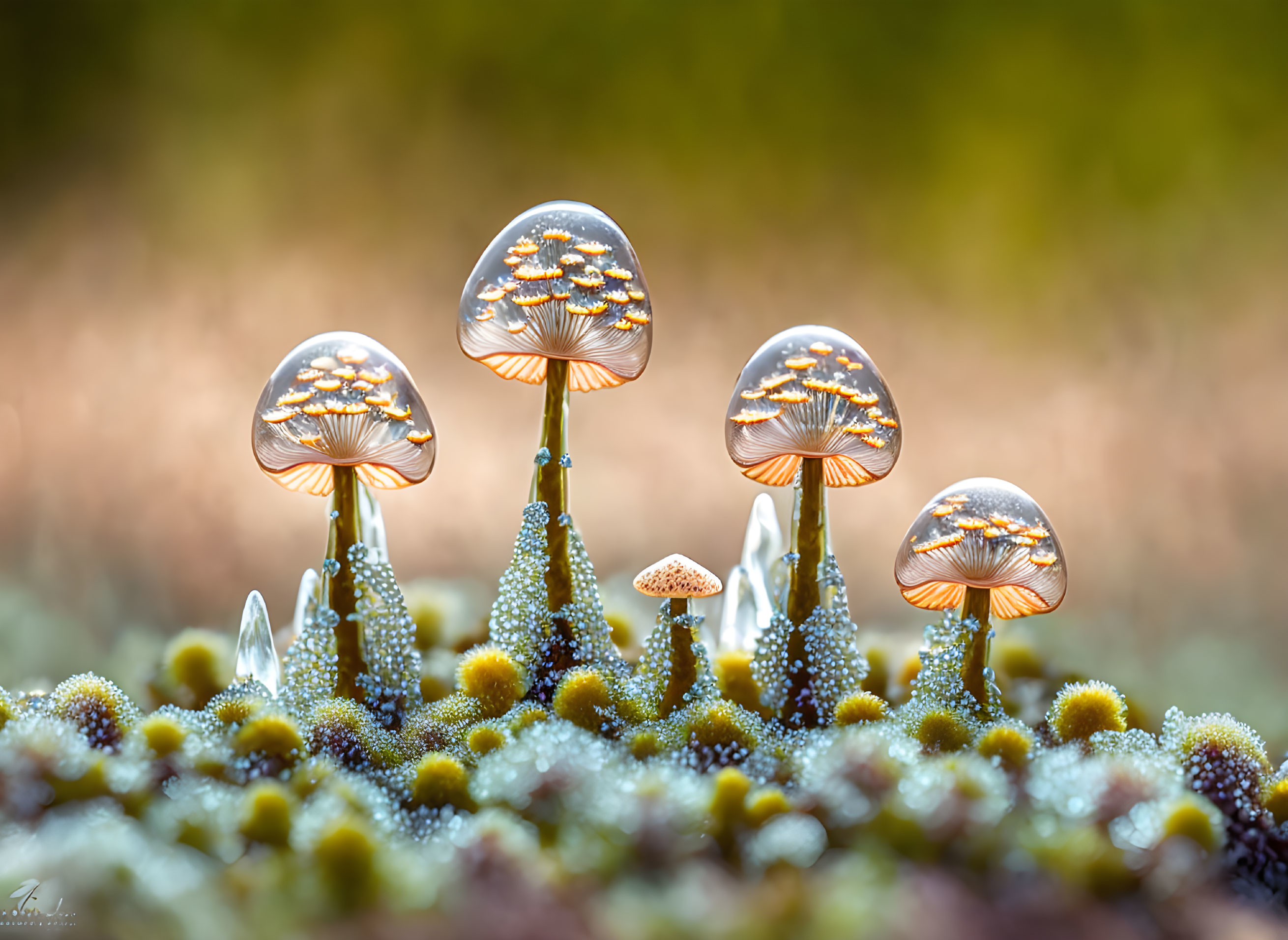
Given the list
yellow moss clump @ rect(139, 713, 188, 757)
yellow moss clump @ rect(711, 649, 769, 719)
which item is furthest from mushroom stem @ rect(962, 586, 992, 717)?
yellow moss clump @ rect(139, 713, 188, 757)

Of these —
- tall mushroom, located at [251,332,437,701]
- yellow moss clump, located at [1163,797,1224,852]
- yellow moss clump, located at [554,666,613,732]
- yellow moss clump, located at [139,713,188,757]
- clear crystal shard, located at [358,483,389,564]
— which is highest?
tall mushroom, located at [251,332,437,701]

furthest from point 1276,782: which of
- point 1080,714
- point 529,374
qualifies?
point 529,374

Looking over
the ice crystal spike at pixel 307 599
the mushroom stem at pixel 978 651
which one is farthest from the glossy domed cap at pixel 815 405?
the ice crystal spike at pixel 307 599

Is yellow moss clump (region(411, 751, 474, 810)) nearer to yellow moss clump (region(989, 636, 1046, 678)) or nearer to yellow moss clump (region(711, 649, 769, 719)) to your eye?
yellow moss clump (region(711, 649, 769, 719))

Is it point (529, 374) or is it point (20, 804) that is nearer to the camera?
point (20, 804)

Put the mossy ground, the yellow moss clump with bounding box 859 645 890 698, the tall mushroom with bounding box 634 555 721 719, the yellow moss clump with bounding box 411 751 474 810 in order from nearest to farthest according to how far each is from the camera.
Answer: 1. the mossy ground
2. the yellow moss clump with bounding box 411 751 474 810
3. the tall mushroom with bounding box 634 555 721 719
4. the yellow moss clump with bounding box 859 645 890 698

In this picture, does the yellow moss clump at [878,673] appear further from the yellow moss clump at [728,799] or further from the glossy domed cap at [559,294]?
the glossy domed cap at [559,294]

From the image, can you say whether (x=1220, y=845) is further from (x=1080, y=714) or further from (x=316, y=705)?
(x=316, y=705)
